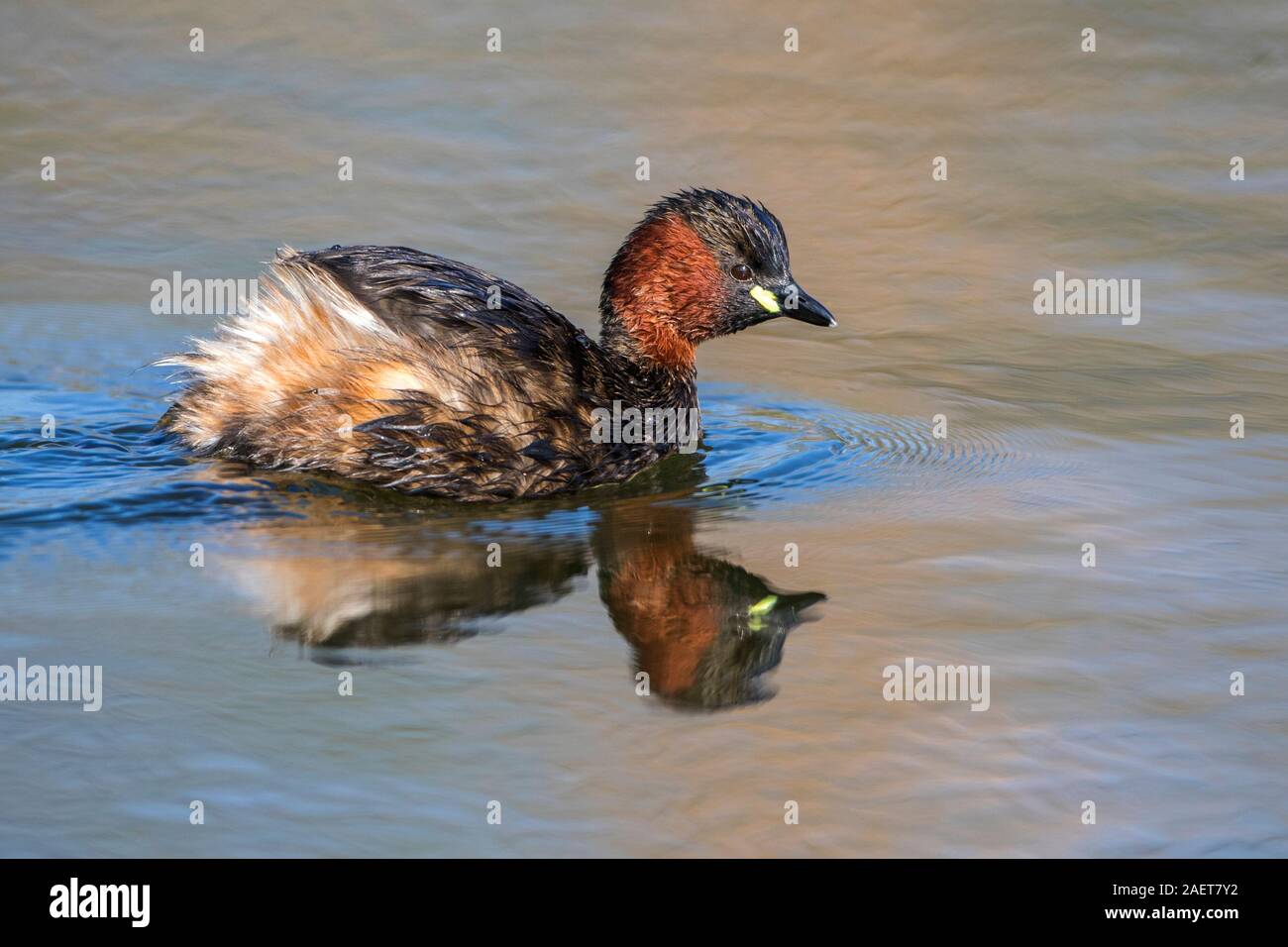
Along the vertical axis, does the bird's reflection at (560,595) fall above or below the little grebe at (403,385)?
below

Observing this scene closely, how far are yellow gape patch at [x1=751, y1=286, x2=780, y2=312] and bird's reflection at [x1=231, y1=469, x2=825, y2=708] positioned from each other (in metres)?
1.30

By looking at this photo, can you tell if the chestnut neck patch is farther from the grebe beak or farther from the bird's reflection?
the bird's reflection

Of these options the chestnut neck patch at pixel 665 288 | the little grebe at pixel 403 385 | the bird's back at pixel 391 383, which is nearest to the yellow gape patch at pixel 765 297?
the chestnut neck patch at pixel 665 288

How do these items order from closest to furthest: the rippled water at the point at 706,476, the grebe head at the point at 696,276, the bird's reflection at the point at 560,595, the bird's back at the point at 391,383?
1. the rippled water at the point at 706,476
2. the bird's reflection at the point at 560,595
3. the bird's back at the point at 391,383
4. the grebe head at the point at 696,276

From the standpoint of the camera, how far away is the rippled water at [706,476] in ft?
14.2

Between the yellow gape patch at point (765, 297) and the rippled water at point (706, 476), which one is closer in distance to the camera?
the rippled water at point (706, 476)

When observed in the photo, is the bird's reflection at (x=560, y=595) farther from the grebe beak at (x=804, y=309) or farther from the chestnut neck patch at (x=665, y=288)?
the grebe beak at (x=804, y=309)

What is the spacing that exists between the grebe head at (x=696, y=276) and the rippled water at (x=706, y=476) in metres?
0.51

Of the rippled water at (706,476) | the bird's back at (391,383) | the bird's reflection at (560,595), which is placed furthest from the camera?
the bird's back at (391,383)

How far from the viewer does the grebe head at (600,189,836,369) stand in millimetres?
7098

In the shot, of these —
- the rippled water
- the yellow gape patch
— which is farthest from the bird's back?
the yellow gape patch

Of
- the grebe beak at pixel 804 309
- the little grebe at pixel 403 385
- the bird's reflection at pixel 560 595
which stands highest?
the grebe beak at pixel 804 309

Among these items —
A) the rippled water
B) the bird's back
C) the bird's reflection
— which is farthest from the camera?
the bird's back

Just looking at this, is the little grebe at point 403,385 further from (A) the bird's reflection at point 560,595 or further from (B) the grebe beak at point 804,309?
(B) the grebe beak at point 804,309
